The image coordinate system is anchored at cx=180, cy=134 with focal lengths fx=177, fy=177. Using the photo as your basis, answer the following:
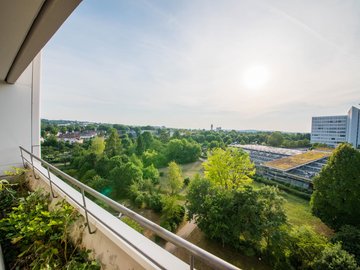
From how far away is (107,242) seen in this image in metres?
0.96

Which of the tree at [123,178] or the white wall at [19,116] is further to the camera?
the tree at [123,178]

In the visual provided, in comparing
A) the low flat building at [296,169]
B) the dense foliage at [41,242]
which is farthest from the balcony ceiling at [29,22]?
the low flat building at [296,169]

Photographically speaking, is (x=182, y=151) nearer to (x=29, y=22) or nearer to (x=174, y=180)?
(x=174, y=180)

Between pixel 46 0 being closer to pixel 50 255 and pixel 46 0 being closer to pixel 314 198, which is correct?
pixel 50 255

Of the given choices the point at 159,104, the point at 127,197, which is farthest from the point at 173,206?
the point at 159,104

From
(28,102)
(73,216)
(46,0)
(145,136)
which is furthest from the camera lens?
(145,136)

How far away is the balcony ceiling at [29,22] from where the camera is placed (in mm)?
935

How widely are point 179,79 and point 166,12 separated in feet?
18.1

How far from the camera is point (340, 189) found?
6.23 m

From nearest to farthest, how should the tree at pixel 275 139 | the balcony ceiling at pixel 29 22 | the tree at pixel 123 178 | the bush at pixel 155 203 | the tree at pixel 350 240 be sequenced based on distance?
the balcony ceiling at pixel 29 22, the tree at pixel 350 240, the bush at pixel 155 203, the tree at pixel 123 178, the tree at pixel 275 139

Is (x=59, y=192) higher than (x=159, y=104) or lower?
lower

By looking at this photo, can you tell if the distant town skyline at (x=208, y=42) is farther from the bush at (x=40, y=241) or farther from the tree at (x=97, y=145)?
the tree at (x=97, y=145)

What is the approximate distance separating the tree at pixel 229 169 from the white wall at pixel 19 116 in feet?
24.5

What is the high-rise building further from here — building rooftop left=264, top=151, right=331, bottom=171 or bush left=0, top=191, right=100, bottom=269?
bush left=0, top=191, right=100, bottom=269
